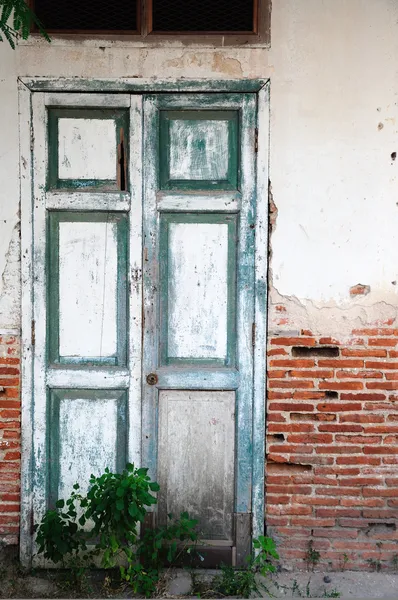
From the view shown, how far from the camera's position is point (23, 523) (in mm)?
3721

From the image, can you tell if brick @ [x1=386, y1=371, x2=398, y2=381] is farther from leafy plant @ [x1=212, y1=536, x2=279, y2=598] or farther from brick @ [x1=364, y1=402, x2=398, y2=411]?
leafy plant @ [x1=212, y1=536, x2=279, y2=598]

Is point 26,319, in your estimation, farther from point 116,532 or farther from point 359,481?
point 359,481

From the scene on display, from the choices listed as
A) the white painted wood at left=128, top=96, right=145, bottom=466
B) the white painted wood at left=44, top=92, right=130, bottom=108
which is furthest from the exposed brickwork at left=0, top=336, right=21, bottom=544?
the white painted wood at left=44, top=92, right=130, bottom=108

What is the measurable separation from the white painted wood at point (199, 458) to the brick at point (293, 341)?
46 centimetres

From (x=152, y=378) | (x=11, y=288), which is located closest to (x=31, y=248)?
(x=11, y=288)

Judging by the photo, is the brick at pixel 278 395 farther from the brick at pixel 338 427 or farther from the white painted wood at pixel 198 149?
the white painted wood at pixel 198 149

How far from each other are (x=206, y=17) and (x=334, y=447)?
263cm

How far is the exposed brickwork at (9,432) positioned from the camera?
3.68 metres

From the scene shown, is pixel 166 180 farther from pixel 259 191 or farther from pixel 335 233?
pixel 335 233

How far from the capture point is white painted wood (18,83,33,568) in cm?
360

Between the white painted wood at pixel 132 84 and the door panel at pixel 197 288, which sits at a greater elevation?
the white painted wood at pixel 132 84

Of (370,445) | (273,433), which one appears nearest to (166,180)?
(273,433)

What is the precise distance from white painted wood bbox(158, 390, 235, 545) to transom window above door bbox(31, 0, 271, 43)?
2.14 m

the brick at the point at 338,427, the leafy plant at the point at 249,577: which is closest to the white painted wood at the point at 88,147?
the brick at the point at 338,427
